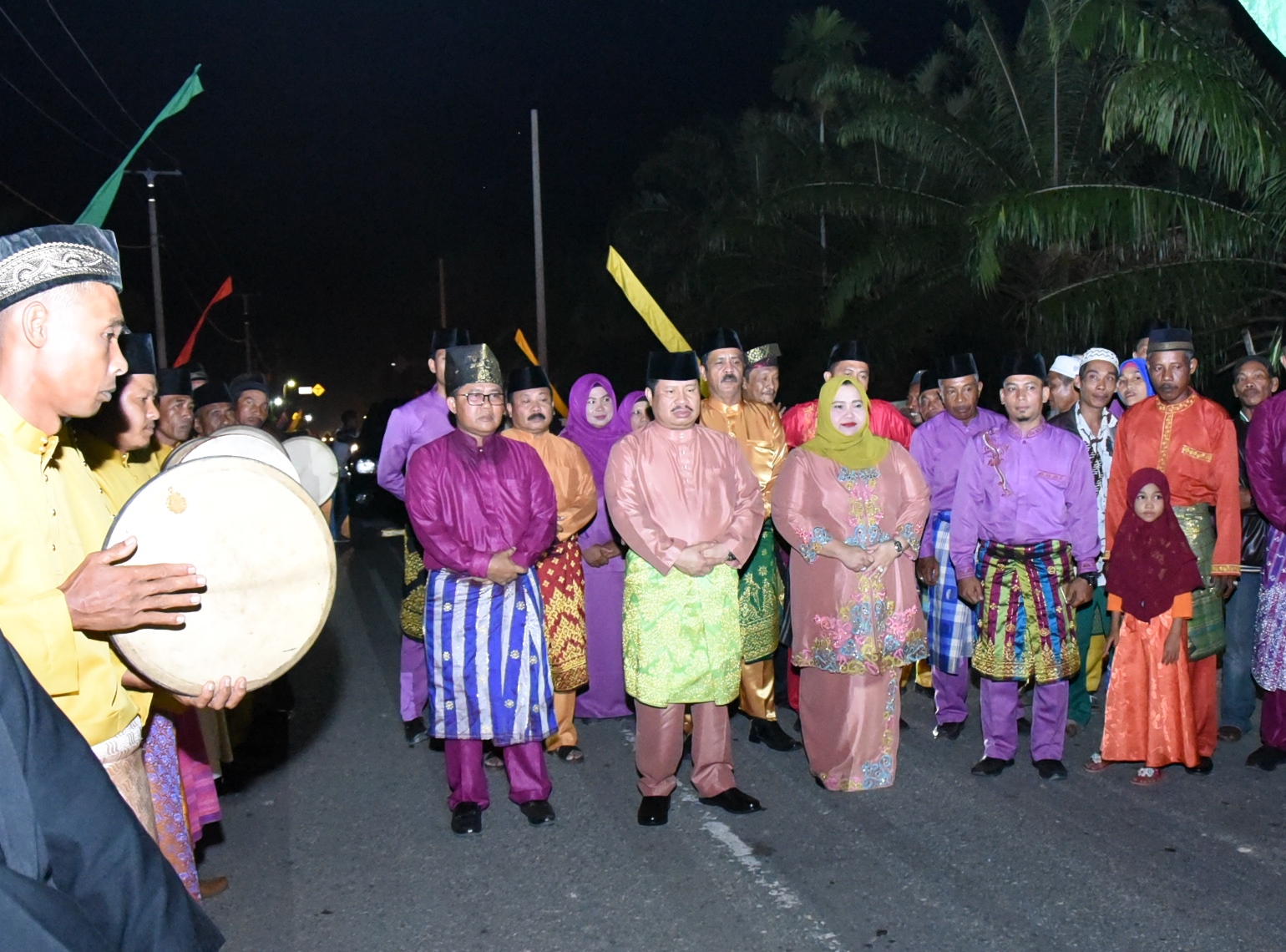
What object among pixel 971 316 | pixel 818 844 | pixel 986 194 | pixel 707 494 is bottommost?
pixel 818 844

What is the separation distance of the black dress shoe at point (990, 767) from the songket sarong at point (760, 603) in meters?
1.29

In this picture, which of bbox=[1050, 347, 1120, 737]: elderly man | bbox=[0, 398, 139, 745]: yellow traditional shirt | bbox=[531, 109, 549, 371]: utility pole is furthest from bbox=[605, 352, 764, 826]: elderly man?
bbox=[531, 109, 549, 371]: utility pole

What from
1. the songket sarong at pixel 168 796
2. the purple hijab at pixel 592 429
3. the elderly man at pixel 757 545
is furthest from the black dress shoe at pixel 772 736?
the songket sarong at pixel 168 796

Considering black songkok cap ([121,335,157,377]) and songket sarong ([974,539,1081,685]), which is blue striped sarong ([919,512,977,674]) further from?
black songkok cap ([121,335,157,377])

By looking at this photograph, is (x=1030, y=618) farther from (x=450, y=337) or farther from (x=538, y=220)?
(x=538, y=220)

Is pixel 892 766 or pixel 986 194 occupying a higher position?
pixel 986 194

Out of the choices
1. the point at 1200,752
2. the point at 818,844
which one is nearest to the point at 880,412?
the point at 1200,752

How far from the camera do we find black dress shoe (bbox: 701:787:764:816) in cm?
507

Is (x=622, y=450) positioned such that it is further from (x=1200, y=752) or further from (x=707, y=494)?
(x=1200, y=752)

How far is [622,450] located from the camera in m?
5.26

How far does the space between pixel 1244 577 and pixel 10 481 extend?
614 centimetres

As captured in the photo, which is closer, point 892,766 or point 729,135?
point 892,766

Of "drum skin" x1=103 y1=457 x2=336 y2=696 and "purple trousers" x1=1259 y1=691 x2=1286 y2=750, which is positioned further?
"purple trousers" x1=1259 y1=691 x2=1286 y2=750

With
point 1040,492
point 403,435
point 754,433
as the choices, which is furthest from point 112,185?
point 1040,492
